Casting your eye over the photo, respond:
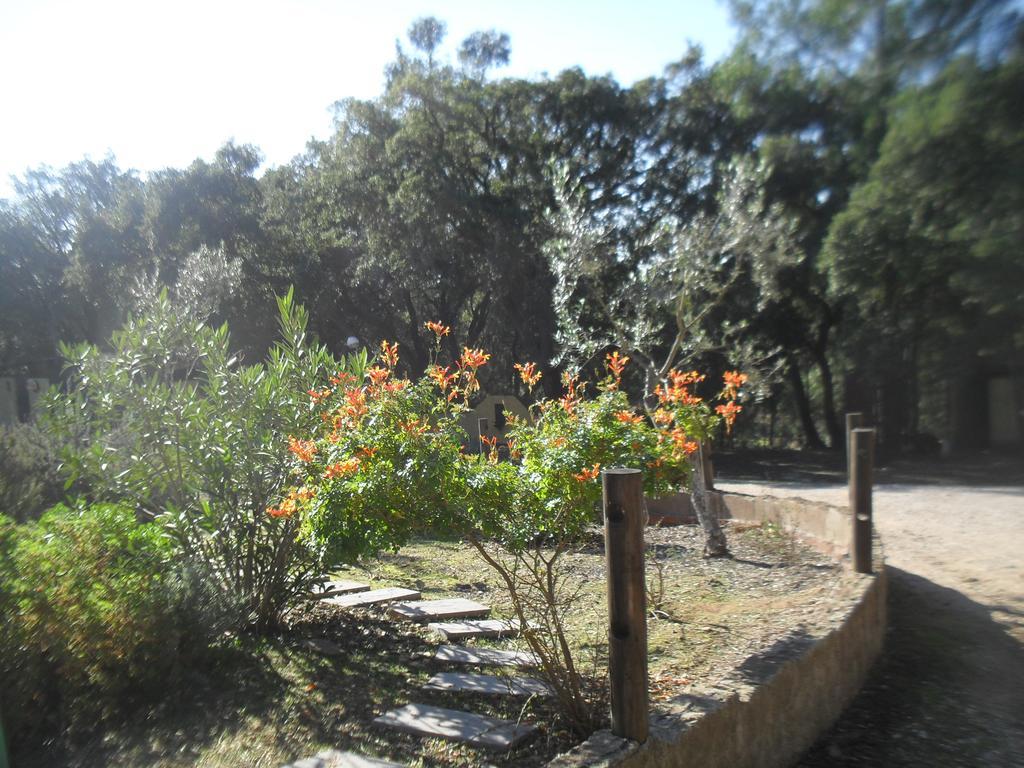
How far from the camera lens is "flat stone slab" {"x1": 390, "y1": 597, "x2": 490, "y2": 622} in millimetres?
5840

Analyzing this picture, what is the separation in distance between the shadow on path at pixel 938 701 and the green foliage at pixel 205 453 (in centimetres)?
321

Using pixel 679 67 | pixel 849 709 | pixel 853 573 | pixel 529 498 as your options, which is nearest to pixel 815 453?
pixel 679 67

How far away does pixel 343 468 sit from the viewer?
3920 mm

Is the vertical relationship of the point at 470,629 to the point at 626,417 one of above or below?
below

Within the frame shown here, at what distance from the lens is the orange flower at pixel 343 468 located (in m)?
3.92

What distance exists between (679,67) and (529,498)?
2082 centimetres

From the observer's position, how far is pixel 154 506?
5430mm

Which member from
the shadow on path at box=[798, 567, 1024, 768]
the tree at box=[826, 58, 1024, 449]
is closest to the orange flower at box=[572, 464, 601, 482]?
the shadow on path at box=[798, 567, 1024, 768]

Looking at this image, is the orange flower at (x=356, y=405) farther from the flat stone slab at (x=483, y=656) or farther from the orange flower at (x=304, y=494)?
the flat stone slab at (x=483, y=656)

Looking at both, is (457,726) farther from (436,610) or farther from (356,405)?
(436,610)

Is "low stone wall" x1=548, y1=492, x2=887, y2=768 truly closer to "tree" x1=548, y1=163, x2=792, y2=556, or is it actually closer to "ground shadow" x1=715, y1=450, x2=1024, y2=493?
"tree" x1=548, y1=163, x2=792, y2=556

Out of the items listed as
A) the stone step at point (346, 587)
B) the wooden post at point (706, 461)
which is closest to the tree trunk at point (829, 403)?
the wooden post at point (706, 461)

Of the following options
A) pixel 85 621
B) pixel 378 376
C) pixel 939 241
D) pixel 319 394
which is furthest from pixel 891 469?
pixel 85 621

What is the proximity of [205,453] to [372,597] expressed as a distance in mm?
1845
